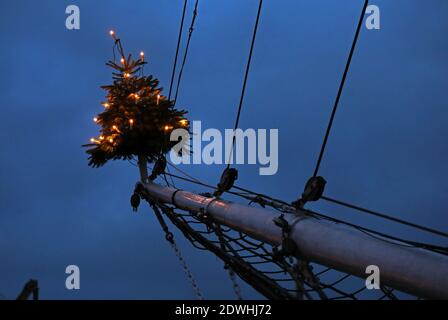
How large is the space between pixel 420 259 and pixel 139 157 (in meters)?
7.62

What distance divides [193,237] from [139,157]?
331 centimetres

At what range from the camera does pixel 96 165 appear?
9.74 meters

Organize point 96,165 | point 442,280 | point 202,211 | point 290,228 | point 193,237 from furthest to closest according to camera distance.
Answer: point 96,165, point 193,237, point 202,211, point 290,228, point 442,280

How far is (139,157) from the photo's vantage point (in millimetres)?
9875

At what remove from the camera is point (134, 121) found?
9.09 meters

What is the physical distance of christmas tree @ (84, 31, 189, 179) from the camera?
9.16 m

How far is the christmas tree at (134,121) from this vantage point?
360 inches
